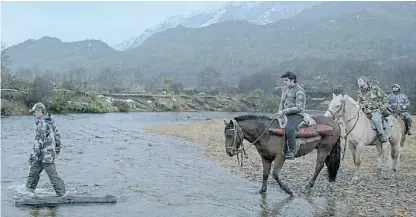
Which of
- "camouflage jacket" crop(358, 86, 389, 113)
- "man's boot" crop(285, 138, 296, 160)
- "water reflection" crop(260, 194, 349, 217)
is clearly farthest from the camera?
"camouflage jacket" crop(358, 86, 389, 113)

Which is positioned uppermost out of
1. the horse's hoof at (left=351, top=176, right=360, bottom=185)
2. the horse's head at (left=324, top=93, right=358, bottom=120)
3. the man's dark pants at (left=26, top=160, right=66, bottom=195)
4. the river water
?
the horse's head at (left=324, top=93, right=358, bottom=120)

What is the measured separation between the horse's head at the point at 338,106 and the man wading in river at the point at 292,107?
2.49 meters

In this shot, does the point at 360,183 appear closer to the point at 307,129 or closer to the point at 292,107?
the point at 307,129

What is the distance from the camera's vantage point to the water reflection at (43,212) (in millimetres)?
8750

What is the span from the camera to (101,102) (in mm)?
56906

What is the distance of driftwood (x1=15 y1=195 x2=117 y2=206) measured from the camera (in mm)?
9312

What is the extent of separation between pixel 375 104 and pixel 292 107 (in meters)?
4.44

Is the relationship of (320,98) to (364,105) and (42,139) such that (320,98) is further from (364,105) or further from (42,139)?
(42,139)

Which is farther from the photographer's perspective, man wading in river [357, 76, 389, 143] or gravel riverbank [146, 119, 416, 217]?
man wading in river [357, 76, 389, 143]

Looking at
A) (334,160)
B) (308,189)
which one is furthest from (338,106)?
(308,189)

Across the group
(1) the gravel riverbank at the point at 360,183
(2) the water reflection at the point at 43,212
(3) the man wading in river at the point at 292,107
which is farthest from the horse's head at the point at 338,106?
(2) the water reflection at the point at 43,212

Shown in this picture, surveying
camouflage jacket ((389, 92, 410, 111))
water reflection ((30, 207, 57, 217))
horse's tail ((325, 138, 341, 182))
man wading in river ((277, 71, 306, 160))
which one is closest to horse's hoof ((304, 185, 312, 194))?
horse's tail ((325, 138, 341, 182))

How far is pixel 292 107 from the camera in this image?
35.4ft

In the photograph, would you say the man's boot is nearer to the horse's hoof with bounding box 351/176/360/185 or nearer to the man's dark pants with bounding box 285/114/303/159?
the man's dark pants with bounding box 285/114/303/159
